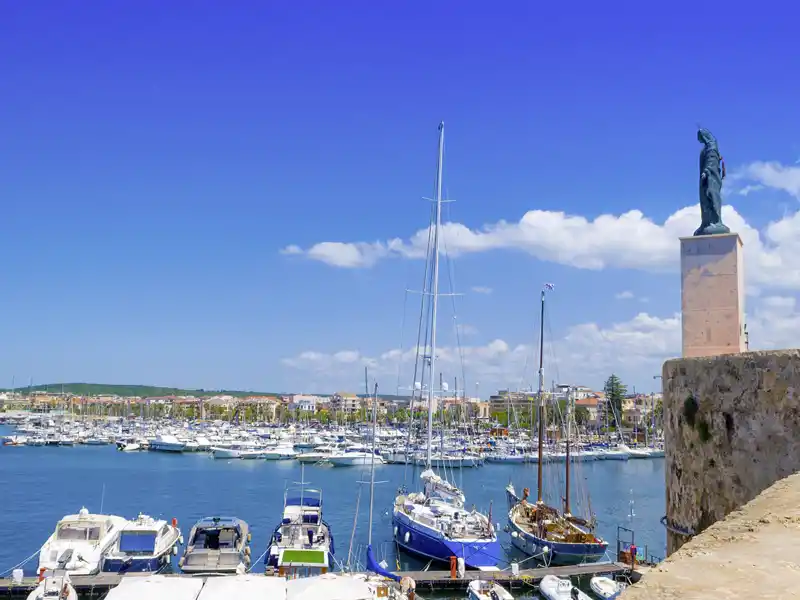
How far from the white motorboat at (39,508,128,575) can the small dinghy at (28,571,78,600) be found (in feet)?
12.4

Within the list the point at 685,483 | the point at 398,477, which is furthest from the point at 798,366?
the point at 398,477

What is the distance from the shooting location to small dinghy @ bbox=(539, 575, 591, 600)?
23700 millimetres

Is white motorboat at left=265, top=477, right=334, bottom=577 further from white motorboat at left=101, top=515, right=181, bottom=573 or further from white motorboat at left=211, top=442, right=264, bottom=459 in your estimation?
white motorboat at left=211, top=442, right=264, bottom=459

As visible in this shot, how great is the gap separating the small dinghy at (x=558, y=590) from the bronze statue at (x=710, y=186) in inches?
606

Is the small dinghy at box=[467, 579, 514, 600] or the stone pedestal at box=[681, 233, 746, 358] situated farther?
the small dinghy at box=[467, 579, 514, 600]

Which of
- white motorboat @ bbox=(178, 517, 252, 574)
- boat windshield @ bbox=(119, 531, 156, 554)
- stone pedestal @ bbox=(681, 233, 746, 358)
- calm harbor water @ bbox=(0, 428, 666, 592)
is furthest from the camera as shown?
calm harbor water @ bbox=(0, 428, 666, 592)

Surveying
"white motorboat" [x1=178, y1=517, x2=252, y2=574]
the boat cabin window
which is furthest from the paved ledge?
the boat cabin window

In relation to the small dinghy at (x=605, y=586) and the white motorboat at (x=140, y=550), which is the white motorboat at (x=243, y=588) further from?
the small dinghy at (x=605, y=586)

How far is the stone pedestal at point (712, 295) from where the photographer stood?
1145 cm

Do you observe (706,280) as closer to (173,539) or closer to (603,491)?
(173,539)

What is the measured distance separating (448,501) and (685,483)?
27.7 meters

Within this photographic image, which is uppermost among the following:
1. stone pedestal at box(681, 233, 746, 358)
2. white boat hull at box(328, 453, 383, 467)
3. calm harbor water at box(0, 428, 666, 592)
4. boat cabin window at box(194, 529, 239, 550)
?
stone pedestal at box(681, 233, 746, 358)

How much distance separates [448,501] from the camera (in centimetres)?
3675

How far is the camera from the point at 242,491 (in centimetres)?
5988
